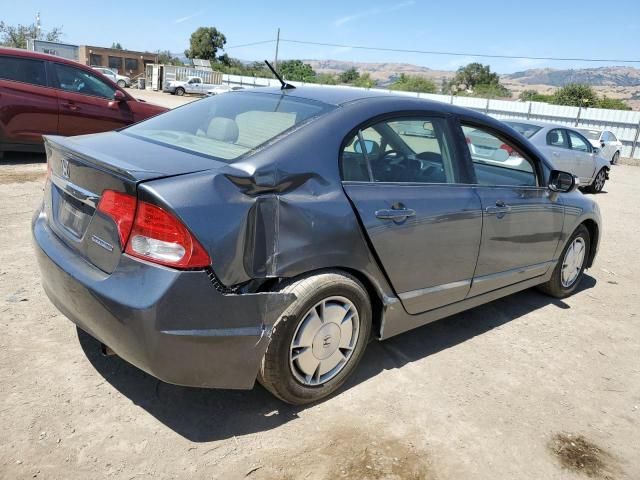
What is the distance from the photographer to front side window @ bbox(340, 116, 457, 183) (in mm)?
2914

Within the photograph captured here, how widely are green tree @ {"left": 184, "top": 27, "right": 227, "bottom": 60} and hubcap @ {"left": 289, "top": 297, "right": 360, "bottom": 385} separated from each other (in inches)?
3326

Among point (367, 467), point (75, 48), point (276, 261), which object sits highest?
point (75, 48)

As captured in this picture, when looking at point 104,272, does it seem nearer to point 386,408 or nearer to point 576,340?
point 386,408

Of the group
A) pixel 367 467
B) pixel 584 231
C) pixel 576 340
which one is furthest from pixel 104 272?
pixel 584 231

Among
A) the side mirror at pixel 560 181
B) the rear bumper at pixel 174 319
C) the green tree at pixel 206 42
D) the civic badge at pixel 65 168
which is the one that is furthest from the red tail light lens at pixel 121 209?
the green tree at pixel 206 42

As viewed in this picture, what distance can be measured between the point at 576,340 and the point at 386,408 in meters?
1.98

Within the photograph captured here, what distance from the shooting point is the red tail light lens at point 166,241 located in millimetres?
2215

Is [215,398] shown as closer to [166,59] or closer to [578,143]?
[578,143]

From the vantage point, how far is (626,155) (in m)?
23.6

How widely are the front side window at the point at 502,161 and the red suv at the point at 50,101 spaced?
249 inches

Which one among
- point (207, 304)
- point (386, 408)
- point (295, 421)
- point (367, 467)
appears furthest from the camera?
point (386, 408)

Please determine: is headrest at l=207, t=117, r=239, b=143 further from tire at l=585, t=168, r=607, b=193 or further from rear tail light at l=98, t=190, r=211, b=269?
tire at l=585, t=168, r=607, b=193

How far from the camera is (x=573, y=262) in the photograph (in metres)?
4.87

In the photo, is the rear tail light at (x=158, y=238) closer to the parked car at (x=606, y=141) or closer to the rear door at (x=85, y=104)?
the rear door at (x=85, y=104)
